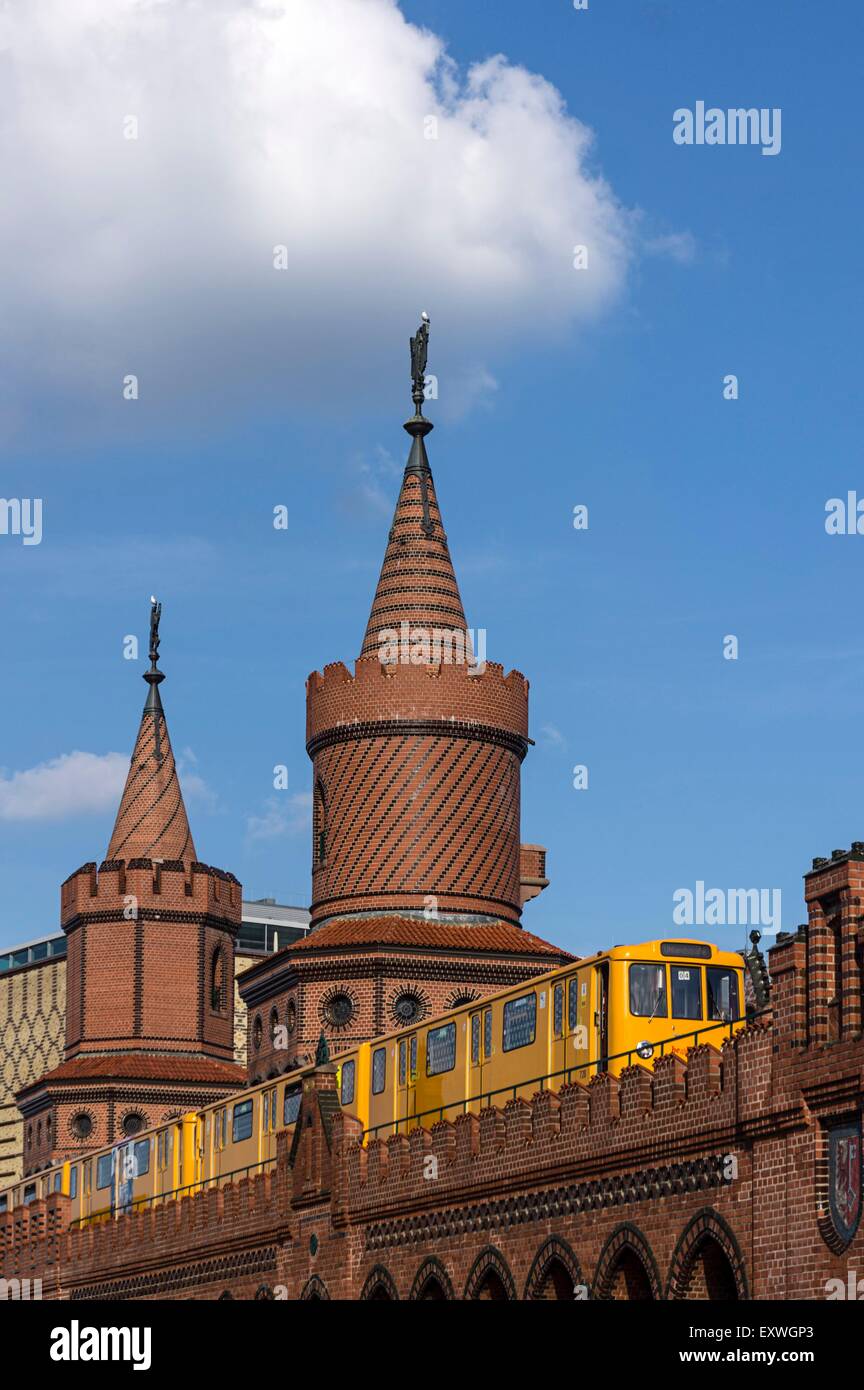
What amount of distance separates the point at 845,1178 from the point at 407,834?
29.4 meters

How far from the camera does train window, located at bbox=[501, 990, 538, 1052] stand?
3762cm

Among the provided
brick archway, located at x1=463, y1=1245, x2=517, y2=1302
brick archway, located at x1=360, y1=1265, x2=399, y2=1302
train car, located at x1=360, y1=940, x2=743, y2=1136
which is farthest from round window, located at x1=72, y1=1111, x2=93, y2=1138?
brick archway, located at x1=463, y1=1245, x2=517, y2=1302

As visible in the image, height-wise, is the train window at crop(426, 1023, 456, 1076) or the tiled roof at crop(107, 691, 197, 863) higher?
the tiled roof at crop(107, 691, 197, 863)

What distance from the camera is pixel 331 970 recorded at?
181 ft

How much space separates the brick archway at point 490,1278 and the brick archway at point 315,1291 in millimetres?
5828

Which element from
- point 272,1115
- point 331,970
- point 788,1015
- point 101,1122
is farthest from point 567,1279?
point 101,1122

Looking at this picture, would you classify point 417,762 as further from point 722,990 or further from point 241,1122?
point 722,990

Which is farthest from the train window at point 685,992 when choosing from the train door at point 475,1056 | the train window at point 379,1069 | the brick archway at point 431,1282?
the train window at point 379,1069

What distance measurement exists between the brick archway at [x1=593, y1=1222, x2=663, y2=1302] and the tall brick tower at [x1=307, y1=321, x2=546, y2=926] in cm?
2332

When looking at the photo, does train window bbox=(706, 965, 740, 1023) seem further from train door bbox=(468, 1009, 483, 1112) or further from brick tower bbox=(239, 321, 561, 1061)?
brick tower bbox=(239, 321, 561, 1061)

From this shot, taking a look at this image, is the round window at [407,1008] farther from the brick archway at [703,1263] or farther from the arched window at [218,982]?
the brick archway at [703,1263]
